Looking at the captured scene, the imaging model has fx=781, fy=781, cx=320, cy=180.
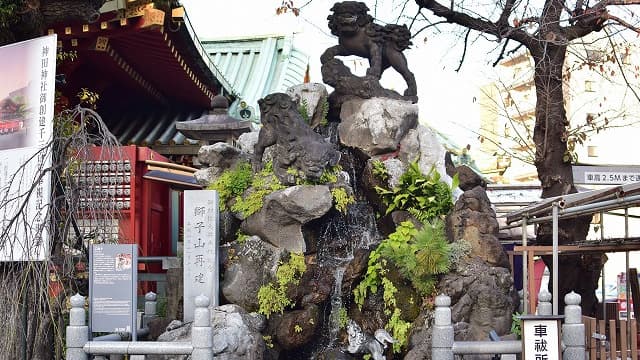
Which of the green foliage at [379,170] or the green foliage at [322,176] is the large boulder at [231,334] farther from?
the green foliage at [379,170]

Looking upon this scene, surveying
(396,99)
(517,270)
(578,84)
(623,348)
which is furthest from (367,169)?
(578,84)

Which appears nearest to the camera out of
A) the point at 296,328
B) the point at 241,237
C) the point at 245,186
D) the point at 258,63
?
the point at 296,328

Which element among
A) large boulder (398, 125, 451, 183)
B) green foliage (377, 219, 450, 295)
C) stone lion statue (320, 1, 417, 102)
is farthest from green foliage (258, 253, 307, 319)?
stone lion statue (320, 1, 417, 102)

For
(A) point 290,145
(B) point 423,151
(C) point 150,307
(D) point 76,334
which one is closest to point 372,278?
(A) point 290,145

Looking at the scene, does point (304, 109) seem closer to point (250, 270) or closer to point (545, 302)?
point (250, 270)

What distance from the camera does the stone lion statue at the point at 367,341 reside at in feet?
34.9

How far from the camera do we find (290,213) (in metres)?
10.9

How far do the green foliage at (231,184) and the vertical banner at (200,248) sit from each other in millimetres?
1075

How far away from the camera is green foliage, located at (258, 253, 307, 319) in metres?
10.6

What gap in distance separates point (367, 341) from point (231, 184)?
3075 mm

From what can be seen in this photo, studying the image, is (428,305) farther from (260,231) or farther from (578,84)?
(578,84)

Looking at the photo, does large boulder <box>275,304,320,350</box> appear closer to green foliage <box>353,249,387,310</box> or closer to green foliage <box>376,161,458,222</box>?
green foliage <box>353,249,387,310</box>

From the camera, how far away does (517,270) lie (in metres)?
19.7

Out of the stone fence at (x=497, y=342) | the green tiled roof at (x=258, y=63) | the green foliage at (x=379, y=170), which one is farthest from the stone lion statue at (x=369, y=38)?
the green tiled roof at (x=258, y=63)
